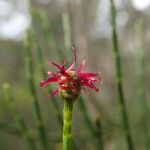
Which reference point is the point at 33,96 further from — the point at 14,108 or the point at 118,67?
the point at 118,67

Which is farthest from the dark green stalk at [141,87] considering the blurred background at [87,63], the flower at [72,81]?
the flower at [72,81]

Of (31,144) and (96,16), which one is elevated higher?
(96,16)

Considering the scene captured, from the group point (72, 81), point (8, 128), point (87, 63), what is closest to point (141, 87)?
point (8, 128)

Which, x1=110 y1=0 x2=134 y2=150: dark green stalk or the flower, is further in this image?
x1=110 y1=0 x2=134 y2=150: dark green stalk

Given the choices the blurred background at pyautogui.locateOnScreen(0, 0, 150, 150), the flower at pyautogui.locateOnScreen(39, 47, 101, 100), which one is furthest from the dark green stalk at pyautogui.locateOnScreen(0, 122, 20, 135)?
the flower at pyautogui.locateOnScreen(39, 47, 101, 100)

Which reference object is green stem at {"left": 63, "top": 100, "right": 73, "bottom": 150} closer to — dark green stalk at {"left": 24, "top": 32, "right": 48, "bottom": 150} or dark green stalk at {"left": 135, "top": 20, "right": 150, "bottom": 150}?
dark green stalk at {"left": 24, "top": 32, "right": 48, "bottom": 150}

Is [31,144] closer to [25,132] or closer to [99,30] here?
[25,132]

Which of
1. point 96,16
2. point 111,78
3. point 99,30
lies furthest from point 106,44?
point 111,78

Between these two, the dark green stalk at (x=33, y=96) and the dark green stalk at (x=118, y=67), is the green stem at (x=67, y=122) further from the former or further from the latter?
the dark green stalk at (x=33, y=96)
